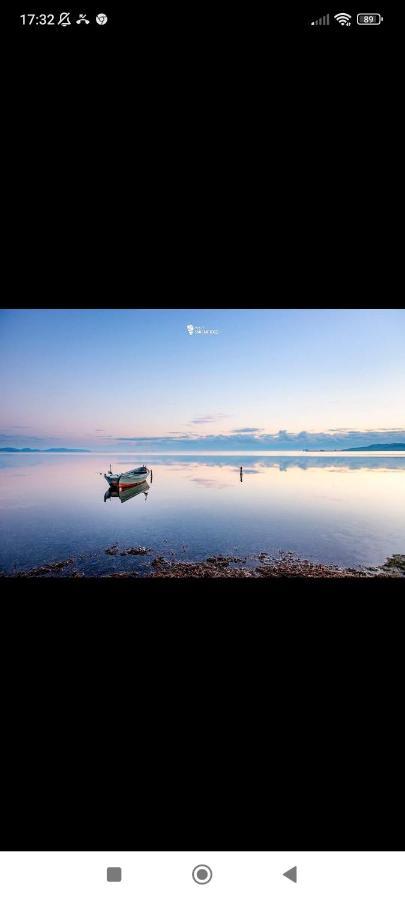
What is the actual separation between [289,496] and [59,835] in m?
2.19

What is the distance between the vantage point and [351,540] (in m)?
2.26

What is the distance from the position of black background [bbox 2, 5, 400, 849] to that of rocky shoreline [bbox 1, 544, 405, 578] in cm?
9

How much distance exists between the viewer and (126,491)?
2.03 m
